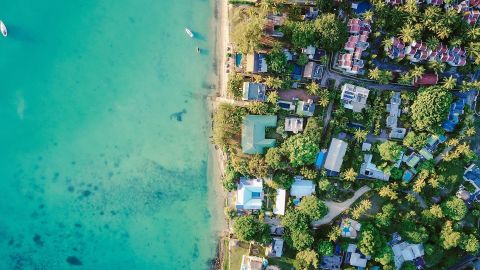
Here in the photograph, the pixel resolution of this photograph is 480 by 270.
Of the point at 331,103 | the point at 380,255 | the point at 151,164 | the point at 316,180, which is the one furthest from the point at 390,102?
the point at 151,164

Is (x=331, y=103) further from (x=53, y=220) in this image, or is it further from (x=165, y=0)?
(x=53, y=220)

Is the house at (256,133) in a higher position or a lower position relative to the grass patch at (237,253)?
higher

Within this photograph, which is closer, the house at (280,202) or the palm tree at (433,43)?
the palm tree at (433,43)

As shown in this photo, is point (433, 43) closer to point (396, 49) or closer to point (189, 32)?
point (396, 49)

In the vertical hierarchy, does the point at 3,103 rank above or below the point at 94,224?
above

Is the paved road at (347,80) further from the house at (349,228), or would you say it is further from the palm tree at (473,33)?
the house at (349,228)

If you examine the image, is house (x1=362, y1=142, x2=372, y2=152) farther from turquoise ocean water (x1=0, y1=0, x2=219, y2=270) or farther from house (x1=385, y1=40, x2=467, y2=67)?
turquoise ocean water (x1=0, y1=0, x2=219, y2=270)

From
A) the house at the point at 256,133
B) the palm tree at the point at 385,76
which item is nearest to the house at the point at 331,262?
the house at the point at 256,133
